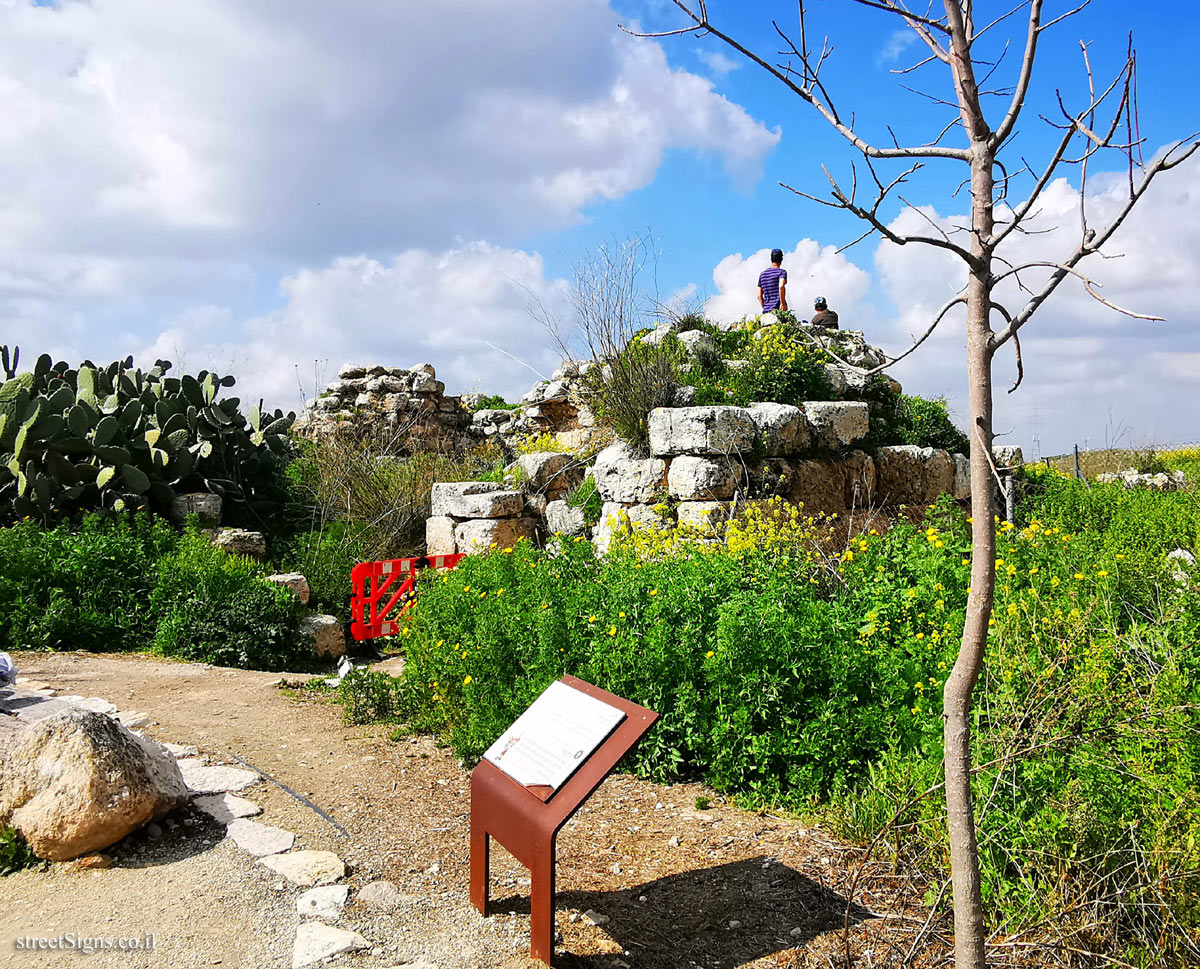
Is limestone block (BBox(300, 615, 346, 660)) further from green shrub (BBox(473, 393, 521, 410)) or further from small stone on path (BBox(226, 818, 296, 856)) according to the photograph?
green shrub (BBox(473, 393, 521, 410))

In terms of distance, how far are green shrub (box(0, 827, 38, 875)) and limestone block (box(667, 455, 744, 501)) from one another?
5.60 m

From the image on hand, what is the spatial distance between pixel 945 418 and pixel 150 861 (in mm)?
10047

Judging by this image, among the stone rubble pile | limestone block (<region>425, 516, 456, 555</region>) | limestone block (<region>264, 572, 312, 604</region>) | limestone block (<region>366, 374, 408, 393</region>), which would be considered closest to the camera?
limestone block (<region>264, 572, 312, 604</region>)

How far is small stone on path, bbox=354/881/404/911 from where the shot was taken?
3375 millimetres

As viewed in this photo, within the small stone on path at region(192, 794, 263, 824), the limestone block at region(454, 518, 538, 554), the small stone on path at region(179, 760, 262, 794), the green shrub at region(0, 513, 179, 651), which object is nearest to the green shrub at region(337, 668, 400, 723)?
the small stone on path at region(179, 760, 262, 794)

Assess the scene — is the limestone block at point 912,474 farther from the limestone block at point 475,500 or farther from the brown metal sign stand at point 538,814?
the brown metal sign stand at point 538,814

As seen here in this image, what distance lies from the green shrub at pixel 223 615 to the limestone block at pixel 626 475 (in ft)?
10.9

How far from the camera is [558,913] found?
3332mm

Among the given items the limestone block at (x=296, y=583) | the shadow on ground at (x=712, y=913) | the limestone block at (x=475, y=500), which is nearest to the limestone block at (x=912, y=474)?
the limestone block at (x=475, y=500)

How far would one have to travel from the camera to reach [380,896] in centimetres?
343

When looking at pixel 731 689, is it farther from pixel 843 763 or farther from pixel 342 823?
pixel 342 823

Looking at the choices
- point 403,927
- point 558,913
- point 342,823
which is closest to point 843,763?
point 558,913

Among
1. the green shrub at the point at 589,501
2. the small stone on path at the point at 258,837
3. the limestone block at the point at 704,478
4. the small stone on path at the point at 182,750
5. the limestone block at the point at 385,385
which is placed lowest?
the small stone on path at the point at 258,837

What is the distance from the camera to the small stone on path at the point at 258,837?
3.77 m
